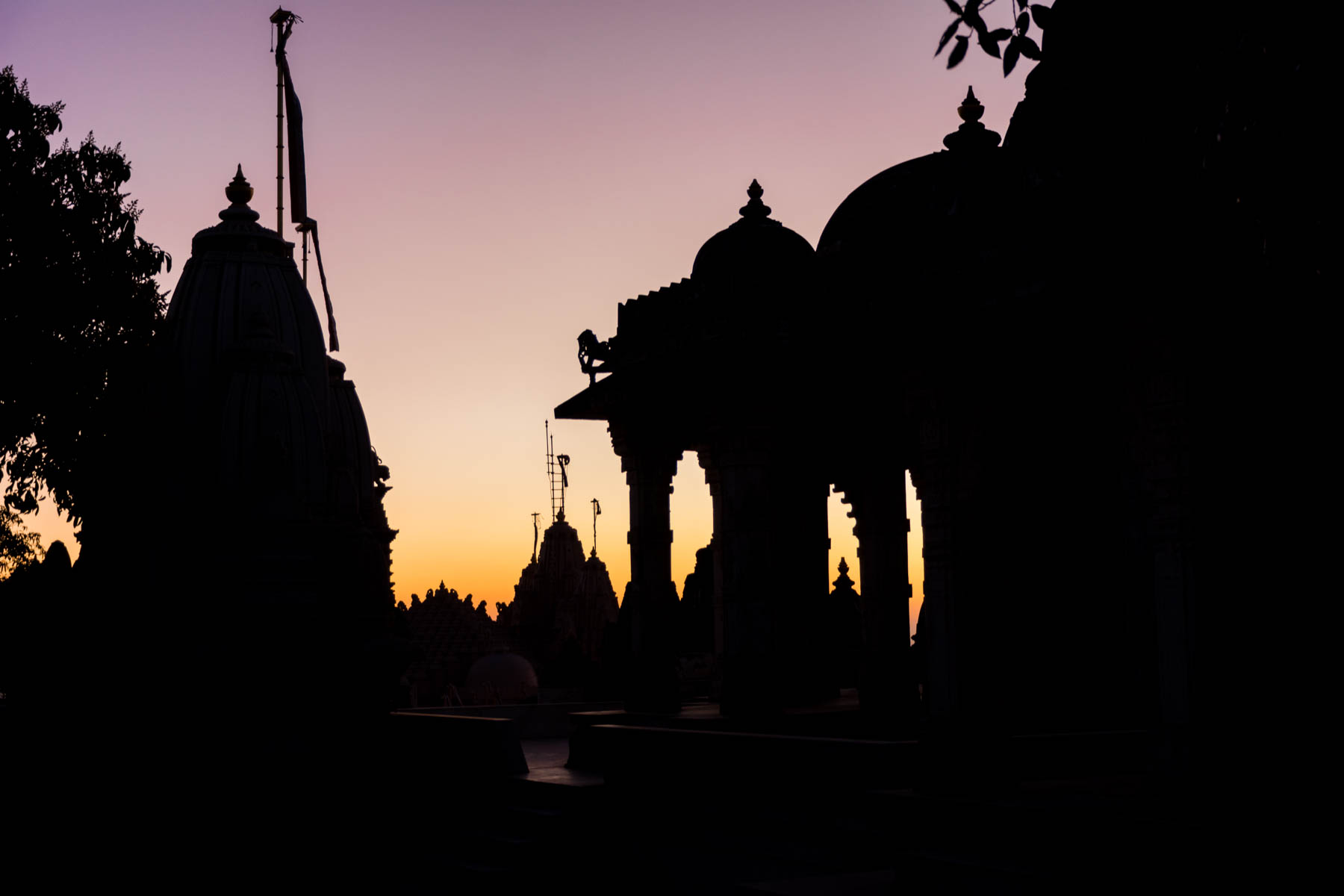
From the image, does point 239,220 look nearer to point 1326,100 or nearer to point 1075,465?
point 1075,465

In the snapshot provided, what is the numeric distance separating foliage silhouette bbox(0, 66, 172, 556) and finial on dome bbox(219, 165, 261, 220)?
187 centimetres

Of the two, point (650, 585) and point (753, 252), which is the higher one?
point (753, 252)

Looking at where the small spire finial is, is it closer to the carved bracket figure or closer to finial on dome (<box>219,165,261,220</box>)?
finial on dome (<box>219,165,261,220</box>)

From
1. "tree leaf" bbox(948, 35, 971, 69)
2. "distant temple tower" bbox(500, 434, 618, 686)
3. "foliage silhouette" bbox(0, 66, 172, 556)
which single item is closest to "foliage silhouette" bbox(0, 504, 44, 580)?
"foliage silhouette" bbox(0, 66, 172, 556)

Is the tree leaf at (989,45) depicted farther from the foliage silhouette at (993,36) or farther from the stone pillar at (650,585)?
the stone pillar at (650,585)

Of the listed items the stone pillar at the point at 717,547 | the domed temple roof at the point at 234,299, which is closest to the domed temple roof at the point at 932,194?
the stone pillar at the point at 717,547

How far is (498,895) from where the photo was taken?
13.3 meters

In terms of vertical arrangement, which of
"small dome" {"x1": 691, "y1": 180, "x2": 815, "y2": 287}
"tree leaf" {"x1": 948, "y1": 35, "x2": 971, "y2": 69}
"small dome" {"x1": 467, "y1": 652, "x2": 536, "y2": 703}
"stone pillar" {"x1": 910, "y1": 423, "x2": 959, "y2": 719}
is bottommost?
"small dome" {"x1": 467, "y1": 652, "x2": 536, "y2": 703}

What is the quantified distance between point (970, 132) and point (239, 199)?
39.4 feet

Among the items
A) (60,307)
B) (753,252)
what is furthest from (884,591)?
(60,307)

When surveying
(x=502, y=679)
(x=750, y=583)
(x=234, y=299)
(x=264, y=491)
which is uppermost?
(x=234, y=299)

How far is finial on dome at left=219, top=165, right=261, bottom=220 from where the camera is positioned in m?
23.0

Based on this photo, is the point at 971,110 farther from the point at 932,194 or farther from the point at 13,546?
the point at 13,546

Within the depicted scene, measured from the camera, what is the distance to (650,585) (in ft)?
71.3
